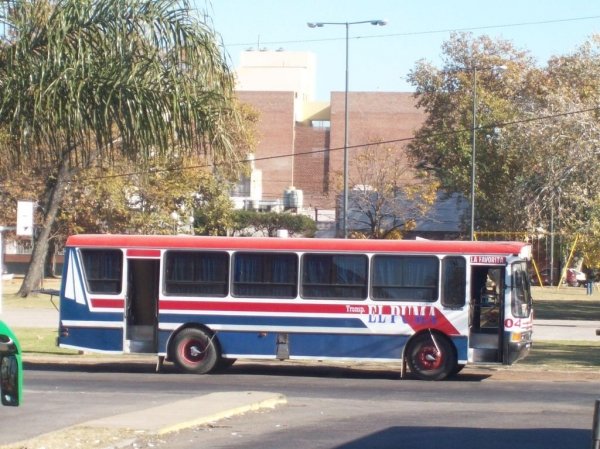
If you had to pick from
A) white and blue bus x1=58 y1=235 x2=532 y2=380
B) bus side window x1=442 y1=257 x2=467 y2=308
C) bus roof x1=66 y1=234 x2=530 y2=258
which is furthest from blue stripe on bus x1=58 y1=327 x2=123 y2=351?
bus side window x1=442 y1=257 x2=467 y2=308

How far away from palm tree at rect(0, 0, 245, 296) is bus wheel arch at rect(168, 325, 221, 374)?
25.6ft

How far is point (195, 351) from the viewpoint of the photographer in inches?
773

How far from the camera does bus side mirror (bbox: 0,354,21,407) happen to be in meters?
6.83

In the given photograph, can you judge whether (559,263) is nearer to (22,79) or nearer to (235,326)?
(235,326)

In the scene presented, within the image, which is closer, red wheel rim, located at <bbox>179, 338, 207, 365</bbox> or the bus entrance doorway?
red wheel rim, located at <bbox>179, 338, 207, 365</bbox>

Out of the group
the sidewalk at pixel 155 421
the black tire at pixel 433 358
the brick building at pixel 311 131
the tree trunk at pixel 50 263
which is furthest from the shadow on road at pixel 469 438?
the brick building at pixel 311 131

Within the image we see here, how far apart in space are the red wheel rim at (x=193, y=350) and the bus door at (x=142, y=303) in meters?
0.57

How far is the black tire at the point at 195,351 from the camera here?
770 inches

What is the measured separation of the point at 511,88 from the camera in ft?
230

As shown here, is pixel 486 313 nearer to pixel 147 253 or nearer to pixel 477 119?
pixel 147 253

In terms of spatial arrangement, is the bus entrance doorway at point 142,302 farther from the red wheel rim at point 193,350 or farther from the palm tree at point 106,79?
the palm tree at point 106,79

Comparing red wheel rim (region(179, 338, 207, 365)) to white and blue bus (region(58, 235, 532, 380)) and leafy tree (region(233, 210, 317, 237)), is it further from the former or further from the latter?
leafy tree (region(233, 210, 317, 237))

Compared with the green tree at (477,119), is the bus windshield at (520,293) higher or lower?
lower

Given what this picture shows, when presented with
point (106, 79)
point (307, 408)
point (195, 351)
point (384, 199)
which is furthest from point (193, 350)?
point (384, 199)
